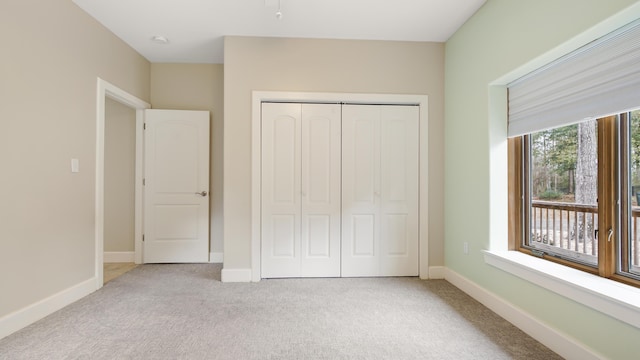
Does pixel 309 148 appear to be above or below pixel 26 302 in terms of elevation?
above

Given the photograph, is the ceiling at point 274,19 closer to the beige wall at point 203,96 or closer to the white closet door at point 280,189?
the beige wall at point 203,96

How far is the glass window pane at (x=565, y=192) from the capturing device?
1.92 meters

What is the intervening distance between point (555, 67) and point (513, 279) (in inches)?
62.2

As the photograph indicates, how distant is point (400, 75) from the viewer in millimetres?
3332

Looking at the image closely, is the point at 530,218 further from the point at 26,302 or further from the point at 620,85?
the point at 26,302

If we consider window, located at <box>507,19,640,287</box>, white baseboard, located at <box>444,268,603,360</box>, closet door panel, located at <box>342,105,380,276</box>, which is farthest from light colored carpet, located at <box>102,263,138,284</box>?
window, located at <box>507,19,640,287</box>

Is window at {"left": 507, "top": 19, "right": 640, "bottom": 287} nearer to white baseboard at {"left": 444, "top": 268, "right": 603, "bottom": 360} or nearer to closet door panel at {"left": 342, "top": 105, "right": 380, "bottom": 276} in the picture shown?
white baseboard at {"left": 444, "top": 268, "right": 603, "bottom": 360}

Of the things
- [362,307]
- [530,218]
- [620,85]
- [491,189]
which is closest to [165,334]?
[362,307]

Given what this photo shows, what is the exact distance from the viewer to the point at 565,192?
2111 mm

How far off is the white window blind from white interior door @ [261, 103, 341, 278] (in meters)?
1.79

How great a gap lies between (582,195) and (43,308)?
4.08m

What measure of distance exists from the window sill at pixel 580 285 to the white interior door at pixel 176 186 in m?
3.42

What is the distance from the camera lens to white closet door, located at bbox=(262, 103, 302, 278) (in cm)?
327

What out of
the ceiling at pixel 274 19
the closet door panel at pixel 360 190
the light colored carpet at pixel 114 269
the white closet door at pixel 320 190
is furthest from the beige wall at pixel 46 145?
the closet door panel at pixel 360 190
